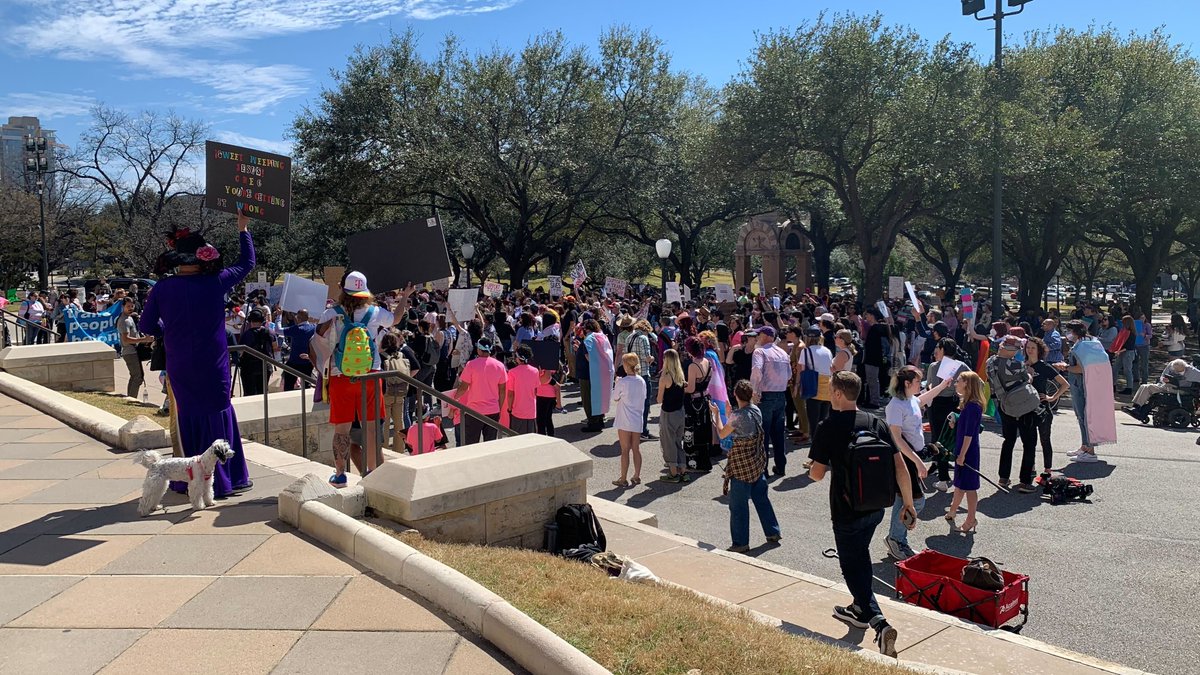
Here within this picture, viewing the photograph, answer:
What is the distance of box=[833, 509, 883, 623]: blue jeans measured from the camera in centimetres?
514

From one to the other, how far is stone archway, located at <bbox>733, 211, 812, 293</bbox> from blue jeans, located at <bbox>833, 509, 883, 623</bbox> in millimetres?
32700

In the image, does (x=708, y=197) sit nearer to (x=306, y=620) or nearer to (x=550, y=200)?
(x=550, y=200)

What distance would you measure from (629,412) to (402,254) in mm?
3274

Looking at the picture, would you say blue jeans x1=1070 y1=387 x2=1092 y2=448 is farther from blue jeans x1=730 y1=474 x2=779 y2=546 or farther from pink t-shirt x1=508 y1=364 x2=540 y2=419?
pink t-shirt x1=508 y1=364 x2=540 y2=419

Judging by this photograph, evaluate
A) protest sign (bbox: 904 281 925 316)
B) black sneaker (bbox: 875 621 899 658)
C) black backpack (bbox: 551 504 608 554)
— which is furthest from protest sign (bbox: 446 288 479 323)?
black sneaker (bbox: 875 621 899 658)

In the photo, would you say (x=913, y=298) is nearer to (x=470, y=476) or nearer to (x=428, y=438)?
(x=428, y=438)

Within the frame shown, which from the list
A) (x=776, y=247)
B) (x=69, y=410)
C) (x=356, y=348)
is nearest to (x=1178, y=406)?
(x=356, y=348)

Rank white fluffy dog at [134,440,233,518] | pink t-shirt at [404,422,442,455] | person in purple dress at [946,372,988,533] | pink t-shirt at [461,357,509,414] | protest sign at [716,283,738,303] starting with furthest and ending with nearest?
protest sign at [716,283,738,303]
pink t-shirt at [461,357,509,414]
pink t-shirt at [404,422,442,455]
person in purple dress at [946,372,988,533]
white fluffy dog at [134,440,233,518]

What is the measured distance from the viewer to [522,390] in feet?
32.7

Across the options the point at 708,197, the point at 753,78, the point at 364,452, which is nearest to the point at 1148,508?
the point at 364,452

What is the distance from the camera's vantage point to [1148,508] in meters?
8.32

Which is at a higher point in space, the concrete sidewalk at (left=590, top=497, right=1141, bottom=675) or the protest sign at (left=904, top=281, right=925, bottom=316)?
the protest sign at (left=904, top=281, right=925, bottom=316)

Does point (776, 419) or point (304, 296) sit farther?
point (776, 419)

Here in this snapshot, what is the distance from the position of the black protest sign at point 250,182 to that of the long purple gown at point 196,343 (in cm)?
42
